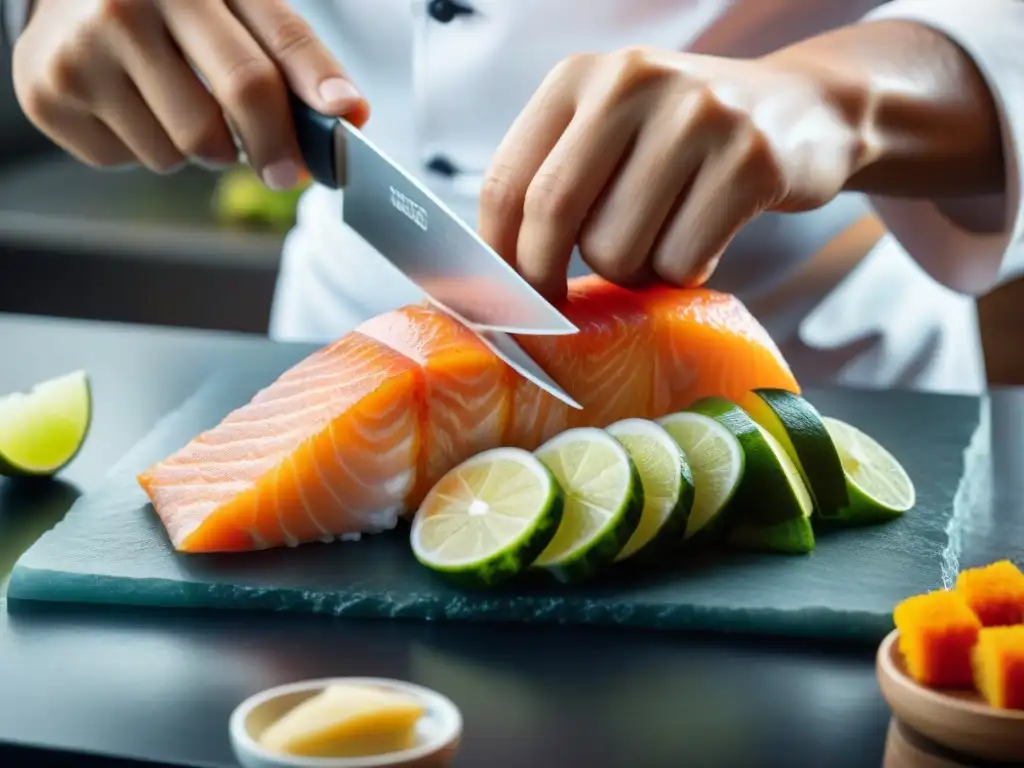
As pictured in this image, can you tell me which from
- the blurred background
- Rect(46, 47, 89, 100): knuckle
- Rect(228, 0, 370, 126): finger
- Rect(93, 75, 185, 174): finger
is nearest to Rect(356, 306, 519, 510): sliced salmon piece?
Rect(228, 0, 370, 126): finger

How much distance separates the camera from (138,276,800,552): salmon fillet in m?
1.75

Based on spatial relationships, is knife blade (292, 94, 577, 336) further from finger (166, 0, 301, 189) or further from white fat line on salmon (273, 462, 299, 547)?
white fat line on salmon (273, 462, 299, 547)

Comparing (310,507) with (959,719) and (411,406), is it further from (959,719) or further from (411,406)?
(959,719)

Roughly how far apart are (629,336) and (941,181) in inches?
22.0

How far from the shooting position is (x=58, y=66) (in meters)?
2.02

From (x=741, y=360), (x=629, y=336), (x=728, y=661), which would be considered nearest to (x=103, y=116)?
(x=629, y=336)

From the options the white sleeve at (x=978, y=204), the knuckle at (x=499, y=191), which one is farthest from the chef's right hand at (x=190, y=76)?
the white sleeve at (x=978, y=204)

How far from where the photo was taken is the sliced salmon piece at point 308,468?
5.66ft

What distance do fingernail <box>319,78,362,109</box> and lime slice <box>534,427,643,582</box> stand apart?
585mm

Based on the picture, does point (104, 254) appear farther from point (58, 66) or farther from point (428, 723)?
point (428, 723)

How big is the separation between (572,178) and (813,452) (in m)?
0.44

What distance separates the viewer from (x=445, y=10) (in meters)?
2.37

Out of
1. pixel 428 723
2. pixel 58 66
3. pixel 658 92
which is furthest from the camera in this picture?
pixel 58 66

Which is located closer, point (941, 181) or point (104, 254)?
point (941, 181)
